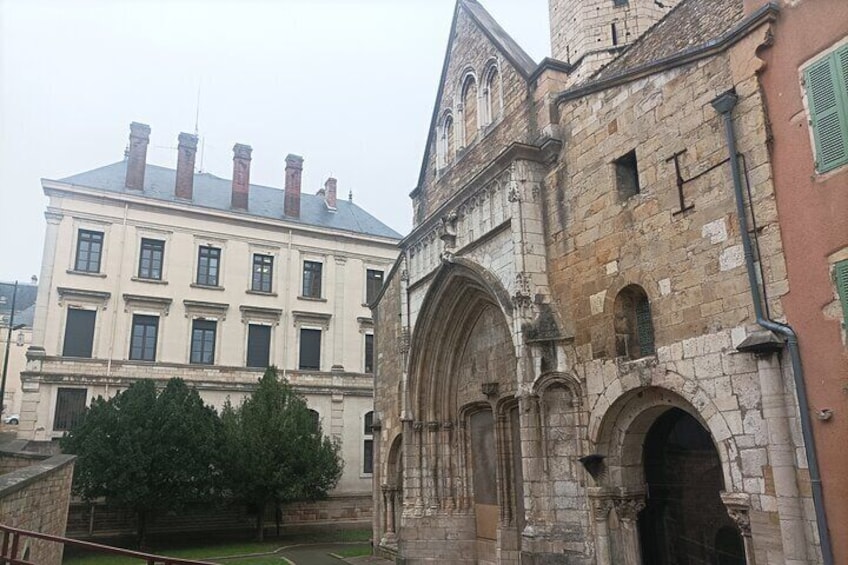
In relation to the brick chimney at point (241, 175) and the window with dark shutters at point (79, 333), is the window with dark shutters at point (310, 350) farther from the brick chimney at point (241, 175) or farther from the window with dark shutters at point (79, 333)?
the window with dark shutters at point (79, 333)

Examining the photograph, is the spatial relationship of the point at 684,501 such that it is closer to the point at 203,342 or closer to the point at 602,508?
the point at 602,508

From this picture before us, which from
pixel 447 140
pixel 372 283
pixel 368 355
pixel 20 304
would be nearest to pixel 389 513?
pixel 447 140

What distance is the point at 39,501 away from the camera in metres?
10.2

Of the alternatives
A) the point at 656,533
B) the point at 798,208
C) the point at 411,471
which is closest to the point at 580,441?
the point at 656,533

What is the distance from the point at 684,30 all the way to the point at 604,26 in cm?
380

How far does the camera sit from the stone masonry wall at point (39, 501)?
843cm

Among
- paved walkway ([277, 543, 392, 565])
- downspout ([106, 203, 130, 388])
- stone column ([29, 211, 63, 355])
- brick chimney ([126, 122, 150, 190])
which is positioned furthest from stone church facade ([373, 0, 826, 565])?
brick chimney ([126, 122, 150, 190])

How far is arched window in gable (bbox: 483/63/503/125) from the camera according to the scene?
516 inches

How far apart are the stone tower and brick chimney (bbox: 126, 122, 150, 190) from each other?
19.2m

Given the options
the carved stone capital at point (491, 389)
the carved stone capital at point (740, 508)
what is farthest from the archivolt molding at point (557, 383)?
the carved stone capital at point (740, 508)

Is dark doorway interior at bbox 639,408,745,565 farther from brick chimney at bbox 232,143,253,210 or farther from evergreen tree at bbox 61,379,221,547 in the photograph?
brick chimney at bbox 232,143,253,210

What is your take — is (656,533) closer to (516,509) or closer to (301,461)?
(516,509)

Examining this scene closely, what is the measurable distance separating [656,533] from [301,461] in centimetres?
1486

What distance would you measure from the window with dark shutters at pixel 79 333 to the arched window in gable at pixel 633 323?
2084 cm
